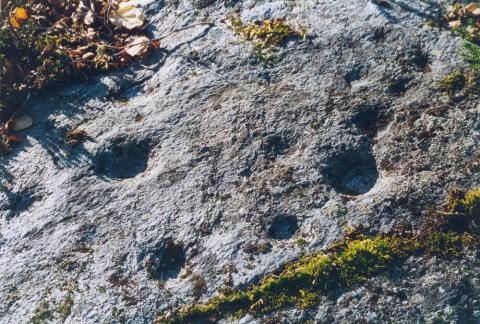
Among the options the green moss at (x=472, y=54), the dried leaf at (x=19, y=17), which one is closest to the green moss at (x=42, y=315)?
the dried leaf at (x=19, y=17)

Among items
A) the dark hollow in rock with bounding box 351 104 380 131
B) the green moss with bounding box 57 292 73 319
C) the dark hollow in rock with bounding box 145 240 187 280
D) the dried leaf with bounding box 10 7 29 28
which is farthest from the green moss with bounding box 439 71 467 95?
the dried leaf with bounding box 10 7 29 28

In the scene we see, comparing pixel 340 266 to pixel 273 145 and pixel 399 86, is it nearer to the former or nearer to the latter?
pixel 273 145

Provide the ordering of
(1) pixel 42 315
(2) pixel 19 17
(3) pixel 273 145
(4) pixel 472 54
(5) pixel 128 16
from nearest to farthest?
(1) pixel 42 315
(3) pixel 273 145
(4) pixel 472 54
(5) pixel 128 16
(2) pixel 19 17

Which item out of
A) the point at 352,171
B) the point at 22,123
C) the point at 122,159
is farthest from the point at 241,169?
the point at 22,123

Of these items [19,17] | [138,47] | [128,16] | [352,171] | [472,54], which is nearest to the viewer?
[352,171]

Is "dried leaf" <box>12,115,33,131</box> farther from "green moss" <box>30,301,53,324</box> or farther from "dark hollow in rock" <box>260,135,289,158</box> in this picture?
"dark hollow in rock" <box>260,135,289,158</box>

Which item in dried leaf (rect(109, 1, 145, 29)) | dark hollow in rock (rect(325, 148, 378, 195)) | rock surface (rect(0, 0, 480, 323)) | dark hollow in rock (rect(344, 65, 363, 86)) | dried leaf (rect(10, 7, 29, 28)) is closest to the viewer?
rock surface (rect(0, 0, 480, 323))

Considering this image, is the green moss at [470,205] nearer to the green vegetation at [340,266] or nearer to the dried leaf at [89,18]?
the green vegetation at [340,266]
